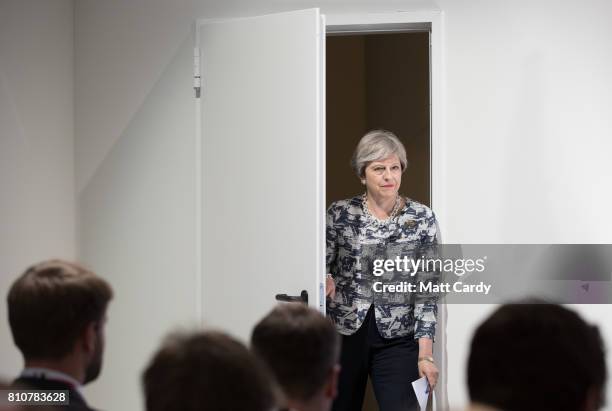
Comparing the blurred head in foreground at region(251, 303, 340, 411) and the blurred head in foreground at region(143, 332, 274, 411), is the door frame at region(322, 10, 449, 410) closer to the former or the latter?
the blurred head in foreground at region(251, 303, 340, 411)

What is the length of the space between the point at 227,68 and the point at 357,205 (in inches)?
33.0

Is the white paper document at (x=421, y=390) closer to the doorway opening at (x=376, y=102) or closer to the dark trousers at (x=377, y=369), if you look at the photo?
the dark trousers at (x=377, y=369)

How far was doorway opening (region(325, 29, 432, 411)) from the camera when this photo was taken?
207 inches

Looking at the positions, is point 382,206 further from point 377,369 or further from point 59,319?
point 59,319

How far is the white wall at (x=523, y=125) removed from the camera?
3.50m

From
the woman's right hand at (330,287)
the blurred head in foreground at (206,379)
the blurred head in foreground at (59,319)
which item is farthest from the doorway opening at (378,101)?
the blurred head in foreground at (206,379)

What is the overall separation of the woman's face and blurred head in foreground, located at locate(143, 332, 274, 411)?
2.27 meters

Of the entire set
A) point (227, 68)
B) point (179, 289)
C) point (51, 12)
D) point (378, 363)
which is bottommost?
point (378, 363)

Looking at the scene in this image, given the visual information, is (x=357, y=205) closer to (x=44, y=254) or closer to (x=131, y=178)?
(x=131, y=178)

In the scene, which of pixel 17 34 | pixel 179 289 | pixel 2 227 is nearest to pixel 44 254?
pixel 2 227

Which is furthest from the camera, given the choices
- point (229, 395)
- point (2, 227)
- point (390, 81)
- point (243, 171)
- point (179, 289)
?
point (390, 81)

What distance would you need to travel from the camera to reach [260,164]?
3377mm

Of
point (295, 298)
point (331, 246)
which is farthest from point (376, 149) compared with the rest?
point (295, 298)

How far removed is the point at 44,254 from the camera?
3465mm
